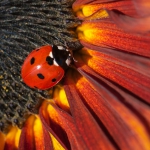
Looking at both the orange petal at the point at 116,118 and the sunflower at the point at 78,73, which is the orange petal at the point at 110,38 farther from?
the orange petal at the point at 116,118

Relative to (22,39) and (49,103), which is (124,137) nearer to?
(49,103)

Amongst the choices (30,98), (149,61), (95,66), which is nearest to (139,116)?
(149,61)

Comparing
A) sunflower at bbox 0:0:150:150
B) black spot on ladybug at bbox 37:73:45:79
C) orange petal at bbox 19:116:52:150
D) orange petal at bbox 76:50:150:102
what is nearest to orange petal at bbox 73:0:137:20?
sunflower at bbox 0:0:150:150

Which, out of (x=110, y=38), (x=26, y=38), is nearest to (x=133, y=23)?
(x=110, y=38)

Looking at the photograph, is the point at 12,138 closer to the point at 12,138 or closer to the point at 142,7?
the point at 12,138

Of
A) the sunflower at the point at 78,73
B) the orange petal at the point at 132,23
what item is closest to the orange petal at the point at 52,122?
the sunflower at the point at 78,73

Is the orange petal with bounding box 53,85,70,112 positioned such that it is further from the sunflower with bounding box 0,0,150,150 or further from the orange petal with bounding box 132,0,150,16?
the orange petal with bounding box 132,0,150,16
